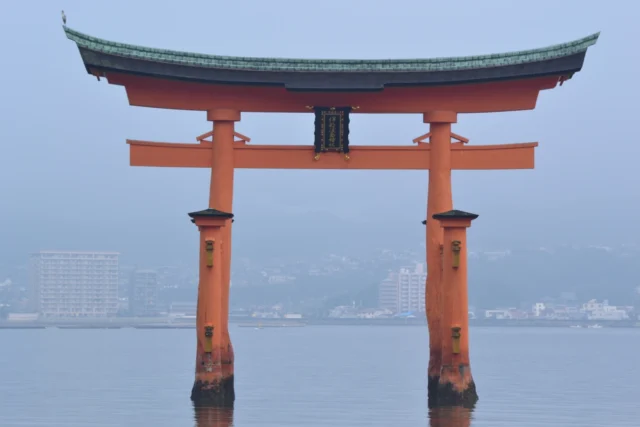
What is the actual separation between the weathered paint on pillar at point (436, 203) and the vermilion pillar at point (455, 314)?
48.3 inches

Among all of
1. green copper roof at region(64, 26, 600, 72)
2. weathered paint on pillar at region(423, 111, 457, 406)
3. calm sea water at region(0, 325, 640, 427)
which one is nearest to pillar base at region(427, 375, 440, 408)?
weathered paint on pillar at region(423, 111, 457, 406)

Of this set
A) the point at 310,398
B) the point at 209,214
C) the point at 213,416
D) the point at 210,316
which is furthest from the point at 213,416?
the point at 310,398

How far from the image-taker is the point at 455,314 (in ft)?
80.7

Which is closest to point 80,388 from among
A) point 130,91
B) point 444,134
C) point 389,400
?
point 389,400

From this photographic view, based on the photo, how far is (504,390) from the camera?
36031 mm

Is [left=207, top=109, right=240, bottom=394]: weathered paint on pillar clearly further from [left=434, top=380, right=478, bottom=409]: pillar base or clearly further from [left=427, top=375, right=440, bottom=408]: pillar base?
[left=434, top=380, right=478, bottom=409]: pillar base

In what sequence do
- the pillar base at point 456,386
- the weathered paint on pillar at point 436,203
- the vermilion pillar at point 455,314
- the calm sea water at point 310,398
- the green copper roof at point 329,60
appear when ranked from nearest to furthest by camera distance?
1. the vermilion pillar at point 455,314
2. the calm sea water at point 310,398
3. the pillar base at point 456,386
4. the green copper roof at point 329,60
5. the weathered paint on pillar at point 436,203

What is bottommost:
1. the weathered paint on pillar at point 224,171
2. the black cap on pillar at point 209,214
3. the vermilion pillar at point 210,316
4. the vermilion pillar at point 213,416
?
the vermilion pillar at point 213,416

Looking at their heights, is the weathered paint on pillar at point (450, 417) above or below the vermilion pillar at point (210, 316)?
below

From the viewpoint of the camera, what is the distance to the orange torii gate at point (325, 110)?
25031 mm

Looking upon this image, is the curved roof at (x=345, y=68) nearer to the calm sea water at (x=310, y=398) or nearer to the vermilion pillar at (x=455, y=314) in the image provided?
the vermilion pillar at (x=455, y=314)

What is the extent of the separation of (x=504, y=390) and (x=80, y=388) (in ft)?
41.4

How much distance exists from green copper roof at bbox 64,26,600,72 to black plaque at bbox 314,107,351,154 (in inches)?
42.8

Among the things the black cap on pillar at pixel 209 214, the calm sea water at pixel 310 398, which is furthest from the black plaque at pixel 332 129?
the calm sea water at pixel 310 398
